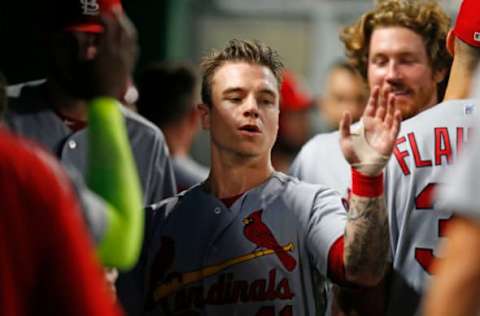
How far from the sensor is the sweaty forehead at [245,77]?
4.22 m

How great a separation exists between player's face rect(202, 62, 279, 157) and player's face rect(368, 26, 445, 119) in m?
0.63

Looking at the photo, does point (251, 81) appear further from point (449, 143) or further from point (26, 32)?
point (26, 32)

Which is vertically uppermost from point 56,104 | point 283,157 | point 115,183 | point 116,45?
point 116,45

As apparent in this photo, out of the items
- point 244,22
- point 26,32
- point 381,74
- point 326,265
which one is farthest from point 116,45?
point 244,22

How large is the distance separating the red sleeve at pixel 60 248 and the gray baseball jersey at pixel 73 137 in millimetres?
1805

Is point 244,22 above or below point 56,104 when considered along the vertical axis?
below

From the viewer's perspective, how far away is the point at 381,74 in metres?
4.73

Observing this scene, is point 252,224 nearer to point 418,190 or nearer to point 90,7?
point 418,190

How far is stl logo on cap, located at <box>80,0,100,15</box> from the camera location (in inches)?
163

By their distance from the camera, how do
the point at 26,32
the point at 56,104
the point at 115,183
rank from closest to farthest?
the point at 115,183
the point at 56,104
the point at 26,32

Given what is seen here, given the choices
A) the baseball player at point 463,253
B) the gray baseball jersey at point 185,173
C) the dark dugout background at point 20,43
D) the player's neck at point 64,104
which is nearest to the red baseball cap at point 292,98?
the dark dugout background at point 20,43

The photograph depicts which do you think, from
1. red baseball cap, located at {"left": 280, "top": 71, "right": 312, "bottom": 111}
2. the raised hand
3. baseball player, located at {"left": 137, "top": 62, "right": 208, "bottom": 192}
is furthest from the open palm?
red baseball cap, located at {"left": 280, "top": 71, "right": 312, "bottom": 111}

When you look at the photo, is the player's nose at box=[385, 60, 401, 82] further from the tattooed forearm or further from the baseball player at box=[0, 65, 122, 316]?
the baseball player at box=[0, 65, 122, 316]

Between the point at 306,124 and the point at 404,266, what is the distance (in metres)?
4.41
